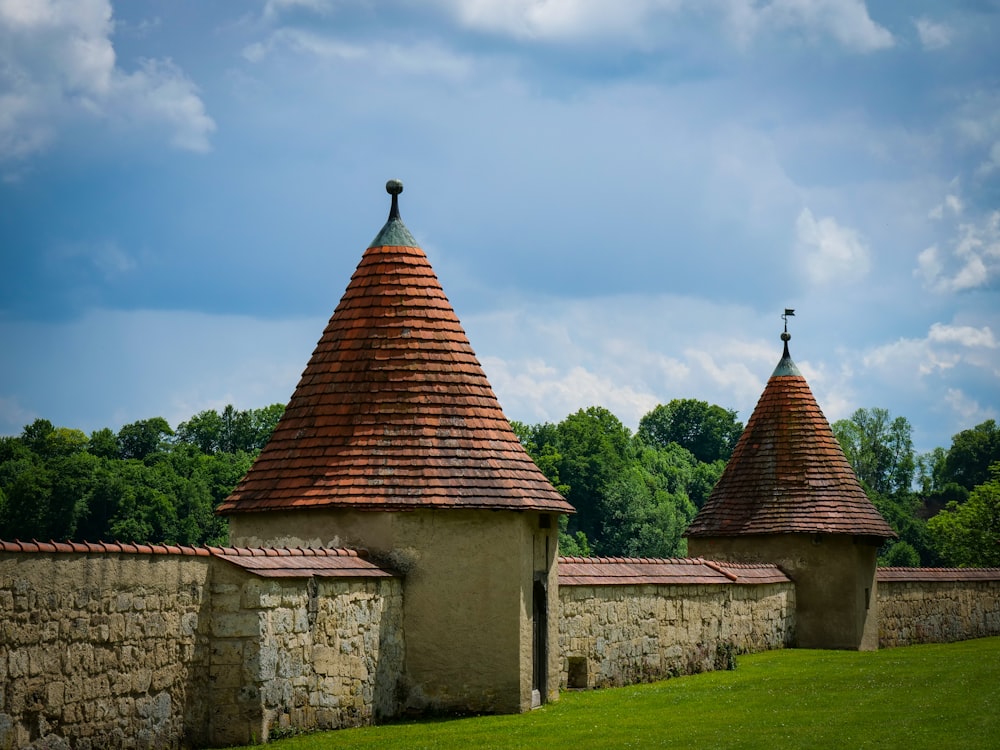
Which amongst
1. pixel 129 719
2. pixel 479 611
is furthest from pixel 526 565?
pixel 129 719

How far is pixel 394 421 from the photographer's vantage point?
61.9 ft

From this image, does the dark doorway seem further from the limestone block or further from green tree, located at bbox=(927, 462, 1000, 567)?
green tree, located at bbox=(927, 462, 1000, 567)

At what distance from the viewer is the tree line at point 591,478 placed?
2559 inches

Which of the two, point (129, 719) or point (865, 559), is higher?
point (865, 559)

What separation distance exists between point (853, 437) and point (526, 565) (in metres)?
88.8

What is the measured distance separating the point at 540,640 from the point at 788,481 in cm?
1244

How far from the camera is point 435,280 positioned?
67.3 ft

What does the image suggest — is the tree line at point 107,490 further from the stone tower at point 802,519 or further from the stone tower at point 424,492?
the stone tower at point 424,492

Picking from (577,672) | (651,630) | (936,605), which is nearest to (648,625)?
(651,630)

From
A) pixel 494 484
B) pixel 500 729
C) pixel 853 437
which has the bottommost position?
pixel 500 729

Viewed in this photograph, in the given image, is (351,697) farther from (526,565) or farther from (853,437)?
(853,437)

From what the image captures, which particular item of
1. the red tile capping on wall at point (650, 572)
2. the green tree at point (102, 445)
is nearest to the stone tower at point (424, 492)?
the red tile capping on wall at point (650, 572)

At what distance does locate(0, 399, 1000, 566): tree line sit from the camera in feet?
213

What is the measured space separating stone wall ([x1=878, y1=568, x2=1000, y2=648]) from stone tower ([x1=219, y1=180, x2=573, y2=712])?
1393 cm
